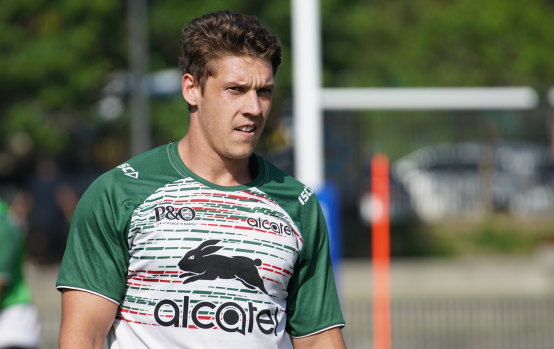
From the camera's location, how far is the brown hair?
3211mm

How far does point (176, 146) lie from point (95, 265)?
0.45 metres

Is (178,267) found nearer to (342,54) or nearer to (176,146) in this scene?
(176,146)

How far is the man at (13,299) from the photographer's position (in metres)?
6.08

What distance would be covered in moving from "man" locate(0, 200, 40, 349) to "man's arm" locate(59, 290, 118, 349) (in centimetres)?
300

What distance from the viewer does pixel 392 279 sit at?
1798 cm

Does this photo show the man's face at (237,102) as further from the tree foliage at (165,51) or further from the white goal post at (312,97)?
the tree foliage at (165,51)

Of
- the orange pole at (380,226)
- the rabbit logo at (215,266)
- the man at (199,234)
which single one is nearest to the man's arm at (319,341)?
the man at (199,234)

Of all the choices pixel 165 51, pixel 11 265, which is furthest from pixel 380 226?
pixel 165 51

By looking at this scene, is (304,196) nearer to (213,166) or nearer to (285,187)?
(285,187)

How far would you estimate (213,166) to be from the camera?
330 centimetres

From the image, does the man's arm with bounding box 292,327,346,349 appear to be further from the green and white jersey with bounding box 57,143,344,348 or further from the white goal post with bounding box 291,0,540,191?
the white goal post with bounding box 291,0,540,191

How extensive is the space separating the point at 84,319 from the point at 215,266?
1.23 feet

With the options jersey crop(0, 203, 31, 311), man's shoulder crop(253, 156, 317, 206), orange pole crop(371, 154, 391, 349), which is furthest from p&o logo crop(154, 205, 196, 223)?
orange pole crop(371, 154, 391, 349)

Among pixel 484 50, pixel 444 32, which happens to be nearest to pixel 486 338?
pixel 484 50
